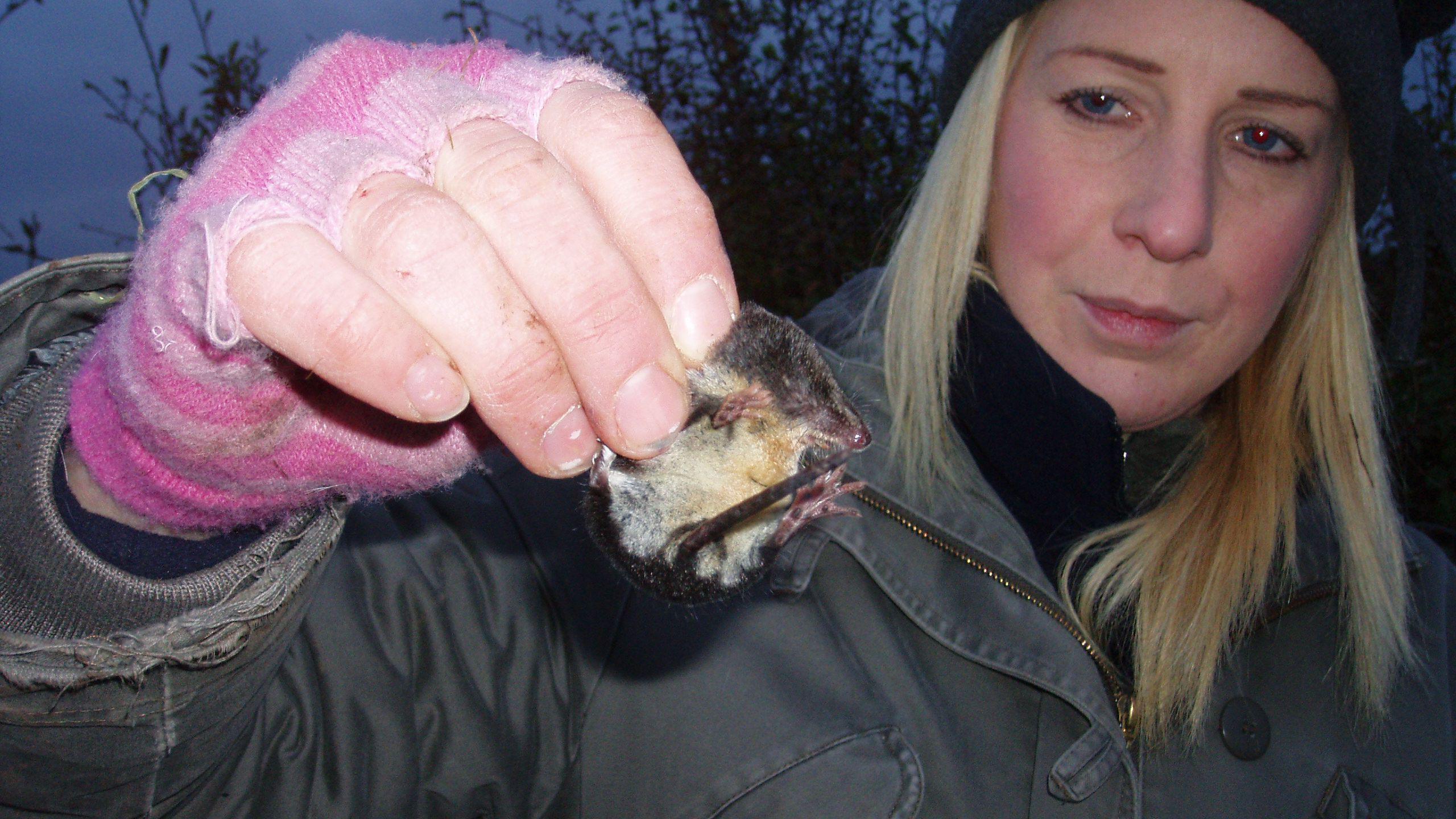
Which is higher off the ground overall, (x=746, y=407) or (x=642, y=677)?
(x=746, y=407)

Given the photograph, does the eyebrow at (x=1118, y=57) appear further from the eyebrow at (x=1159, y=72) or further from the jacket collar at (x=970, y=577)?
the jacket collar at (x=970, y=577)

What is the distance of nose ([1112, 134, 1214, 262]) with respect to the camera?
2148 mm

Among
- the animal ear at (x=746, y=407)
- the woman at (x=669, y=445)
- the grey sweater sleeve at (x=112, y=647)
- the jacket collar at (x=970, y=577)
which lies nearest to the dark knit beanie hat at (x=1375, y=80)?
the woman at (x=669, y=445)

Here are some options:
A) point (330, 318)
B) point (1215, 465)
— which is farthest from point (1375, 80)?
point (330, 318)

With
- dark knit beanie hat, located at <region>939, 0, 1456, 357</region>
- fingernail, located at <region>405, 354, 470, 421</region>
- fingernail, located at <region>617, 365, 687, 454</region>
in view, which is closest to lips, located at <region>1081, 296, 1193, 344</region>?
→ dark knit beanie hat, located at <region>939, 0, 1456, 357</region>

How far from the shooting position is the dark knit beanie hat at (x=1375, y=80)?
212 centimetres

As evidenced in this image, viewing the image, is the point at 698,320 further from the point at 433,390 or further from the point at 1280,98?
the point at 1280,98

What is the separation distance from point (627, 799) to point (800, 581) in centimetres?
64

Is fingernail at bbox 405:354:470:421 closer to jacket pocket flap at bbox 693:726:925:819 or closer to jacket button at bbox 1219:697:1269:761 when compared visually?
jacket pocket flap at bbox 693:726:925:819

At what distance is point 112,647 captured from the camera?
1.18m

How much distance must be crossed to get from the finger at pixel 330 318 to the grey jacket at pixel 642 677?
52 cm

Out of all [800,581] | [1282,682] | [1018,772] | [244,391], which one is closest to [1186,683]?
[1282,682]

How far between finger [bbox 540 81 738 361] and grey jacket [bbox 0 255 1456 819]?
717 millimetres

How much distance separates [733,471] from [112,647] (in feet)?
3.24
